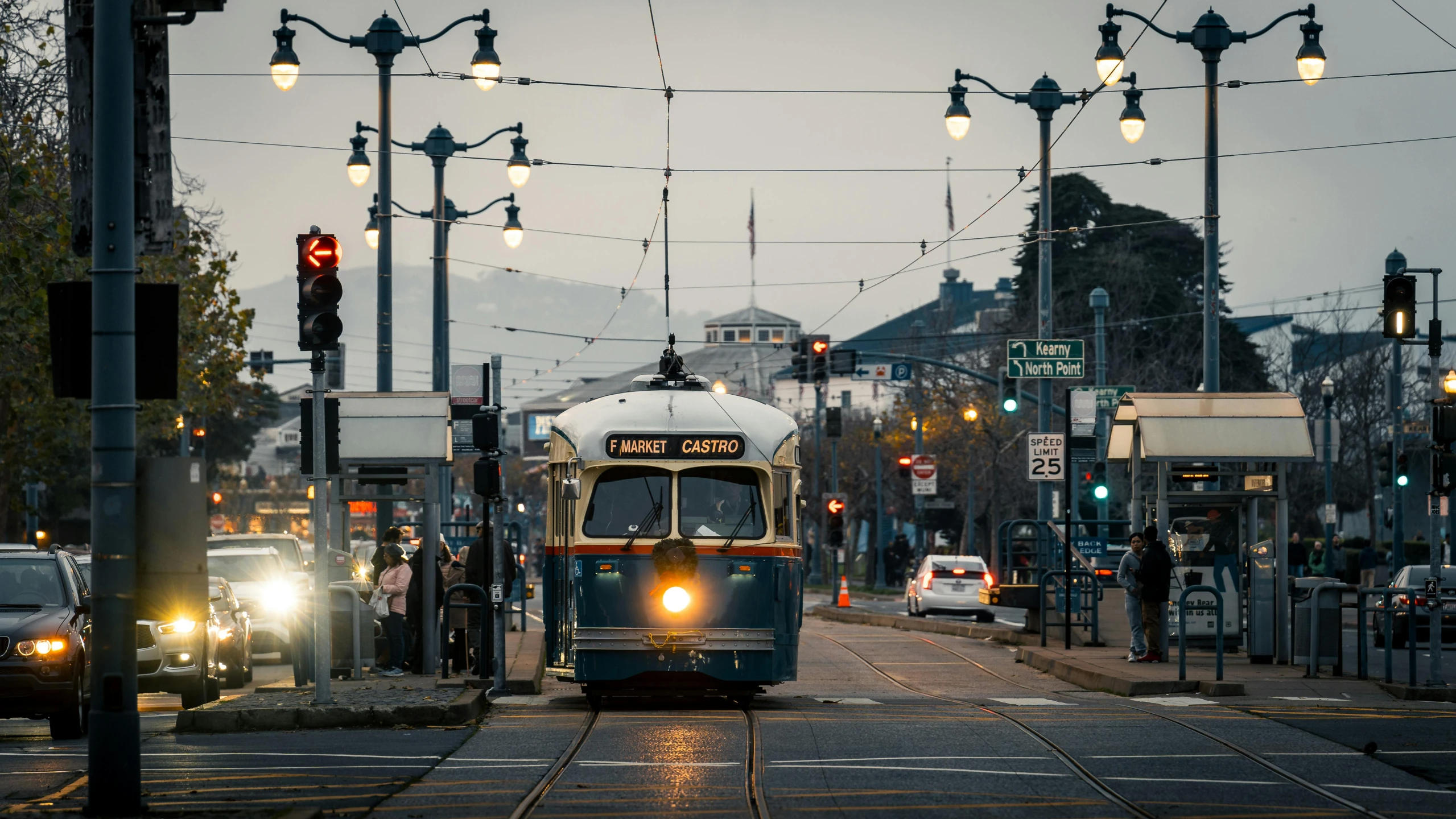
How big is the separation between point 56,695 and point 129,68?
7200 mm

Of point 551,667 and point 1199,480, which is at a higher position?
point 1199,480

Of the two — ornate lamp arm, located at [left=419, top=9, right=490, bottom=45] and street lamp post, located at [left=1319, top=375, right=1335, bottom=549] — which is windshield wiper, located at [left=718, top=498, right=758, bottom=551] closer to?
ornate lamp arm, located at [left=419, top=9, right=490, bottom=45]

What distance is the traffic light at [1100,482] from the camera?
32.9m

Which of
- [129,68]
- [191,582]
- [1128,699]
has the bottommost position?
[1128,699]

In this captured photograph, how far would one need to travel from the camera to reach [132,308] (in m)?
10.5

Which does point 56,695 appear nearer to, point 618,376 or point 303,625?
point 303,625

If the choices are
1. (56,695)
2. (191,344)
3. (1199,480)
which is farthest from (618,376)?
(56,695)

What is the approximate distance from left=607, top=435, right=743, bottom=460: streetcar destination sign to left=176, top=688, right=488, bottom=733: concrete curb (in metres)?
3.09

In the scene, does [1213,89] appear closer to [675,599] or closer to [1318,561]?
[675,599]

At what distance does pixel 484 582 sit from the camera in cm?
2206

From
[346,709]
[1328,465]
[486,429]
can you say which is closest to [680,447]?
[486,429]

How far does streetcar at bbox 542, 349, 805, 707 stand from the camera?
18219 mm

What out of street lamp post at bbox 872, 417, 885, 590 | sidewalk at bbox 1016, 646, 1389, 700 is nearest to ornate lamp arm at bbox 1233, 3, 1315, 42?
sidewalk at bbox 1016, 646, 1389, 700

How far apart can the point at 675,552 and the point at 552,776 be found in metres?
5.54
